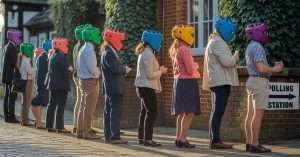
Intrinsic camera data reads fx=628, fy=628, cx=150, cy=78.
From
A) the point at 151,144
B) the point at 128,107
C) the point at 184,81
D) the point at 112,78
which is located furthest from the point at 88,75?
the point at 128,107

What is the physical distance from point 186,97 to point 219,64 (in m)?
0.80

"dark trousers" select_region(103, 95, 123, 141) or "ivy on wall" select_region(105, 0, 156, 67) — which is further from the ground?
"ivy on wall" select_region(105, 0, 156, 67)

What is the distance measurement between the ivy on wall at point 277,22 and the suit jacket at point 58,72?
3.62 m

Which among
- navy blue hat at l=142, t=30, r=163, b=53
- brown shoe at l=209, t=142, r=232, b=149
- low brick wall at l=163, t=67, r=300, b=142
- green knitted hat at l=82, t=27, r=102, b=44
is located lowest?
brown shoe at l=209, t=142, r=232, b=149

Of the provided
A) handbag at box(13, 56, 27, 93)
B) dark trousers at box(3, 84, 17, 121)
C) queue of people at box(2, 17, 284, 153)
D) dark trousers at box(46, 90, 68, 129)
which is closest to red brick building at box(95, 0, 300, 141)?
queue of people at box(2, 17, 284, 153)

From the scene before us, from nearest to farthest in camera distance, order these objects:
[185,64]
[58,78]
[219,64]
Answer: [219,64] < [185,64] < [58,78]

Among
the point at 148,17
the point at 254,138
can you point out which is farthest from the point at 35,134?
the point at 254,138

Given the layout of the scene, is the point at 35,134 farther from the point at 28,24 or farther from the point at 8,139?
the point at 28,24

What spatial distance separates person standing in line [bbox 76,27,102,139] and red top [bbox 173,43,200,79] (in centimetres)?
188

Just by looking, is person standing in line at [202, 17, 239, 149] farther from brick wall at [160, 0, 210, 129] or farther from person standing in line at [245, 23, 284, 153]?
brick wall at [160, 0, 210, 129]

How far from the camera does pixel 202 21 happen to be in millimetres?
12945

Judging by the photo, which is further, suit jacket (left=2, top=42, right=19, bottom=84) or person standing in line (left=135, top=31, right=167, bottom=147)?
suit jacket (left=2, top=42, right=19, bottom=84)

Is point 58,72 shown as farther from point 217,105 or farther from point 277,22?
point 277,22

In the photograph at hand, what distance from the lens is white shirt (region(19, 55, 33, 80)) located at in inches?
542
